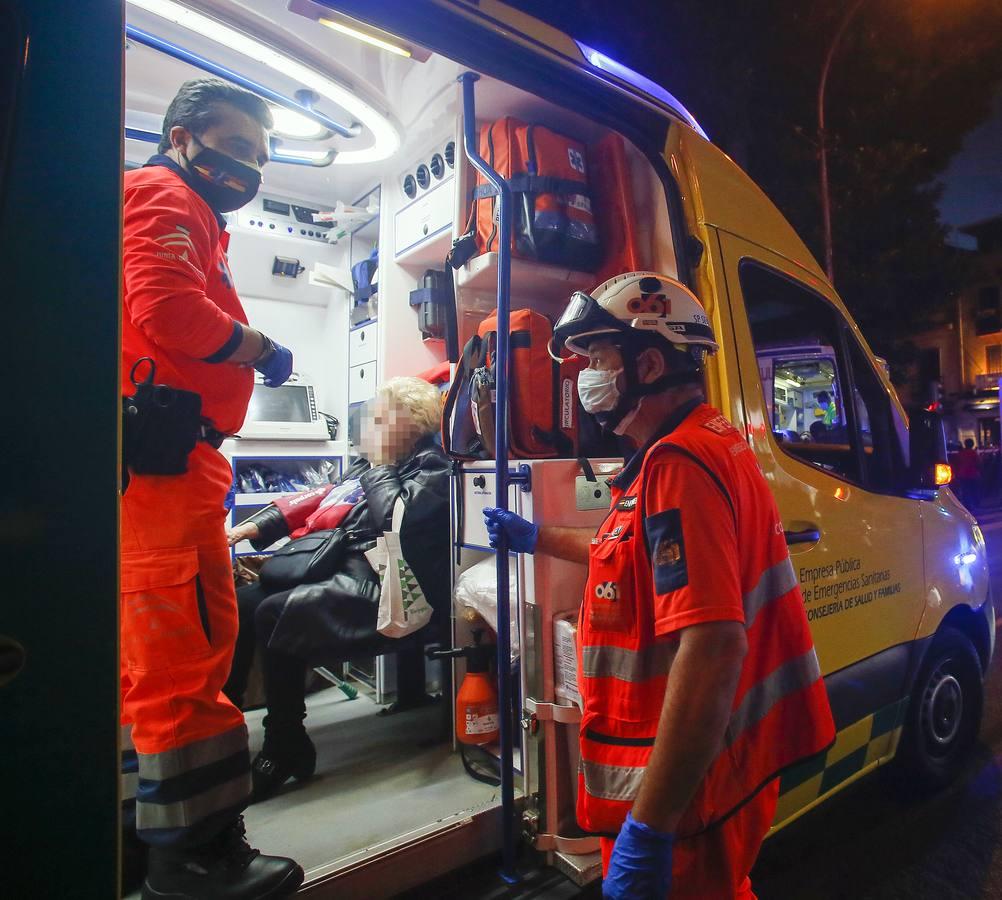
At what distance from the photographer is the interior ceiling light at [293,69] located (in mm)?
2535

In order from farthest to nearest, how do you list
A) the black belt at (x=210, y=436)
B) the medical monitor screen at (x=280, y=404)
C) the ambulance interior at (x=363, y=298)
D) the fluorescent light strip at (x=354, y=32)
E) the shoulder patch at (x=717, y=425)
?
the medical monitor screen at (x=280, y=404) → the ambulance interior at (x=363, y=298) → the fluorescent light strip at (x=354, y=32) → the black belt at (x=210, y=436) → the shoulder patch at (x=717, y=425)

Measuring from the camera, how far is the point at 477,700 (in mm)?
2588

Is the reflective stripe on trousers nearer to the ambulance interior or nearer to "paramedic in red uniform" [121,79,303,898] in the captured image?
"paramedic in red uniform" [121,79,303,898]

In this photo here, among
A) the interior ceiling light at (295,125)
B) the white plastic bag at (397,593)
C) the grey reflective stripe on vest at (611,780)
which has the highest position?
the interior ceiling light at (295,125)

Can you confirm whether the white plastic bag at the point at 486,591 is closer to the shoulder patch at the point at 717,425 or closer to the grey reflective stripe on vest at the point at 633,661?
the grey reflective stripe on vest at the point at 633,661

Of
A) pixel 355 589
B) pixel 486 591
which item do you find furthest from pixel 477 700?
pixel 355 589

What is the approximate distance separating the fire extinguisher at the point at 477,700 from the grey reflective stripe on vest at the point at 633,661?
1268mm

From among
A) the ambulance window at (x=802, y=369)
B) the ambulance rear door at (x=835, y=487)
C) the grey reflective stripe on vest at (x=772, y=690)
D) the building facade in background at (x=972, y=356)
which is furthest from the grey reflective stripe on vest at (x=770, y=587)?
the building facade in background at (x=972, y=356)

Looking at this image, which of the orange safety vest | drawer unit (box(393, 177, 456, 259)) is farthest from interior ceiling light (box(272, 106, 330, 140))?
the orange safety vest

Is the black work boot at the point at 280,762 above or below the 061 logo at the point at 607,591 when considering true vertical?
below

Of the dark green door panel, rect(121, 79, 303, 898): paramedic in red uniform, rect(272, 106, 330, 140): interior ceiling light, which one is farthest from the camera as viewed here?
rect(272, 106, 330, 140): interior ceiling light

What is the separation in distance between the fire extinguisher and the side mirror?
1.88 meters

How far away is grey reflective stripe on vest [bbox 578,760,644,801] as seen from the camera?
129 cm

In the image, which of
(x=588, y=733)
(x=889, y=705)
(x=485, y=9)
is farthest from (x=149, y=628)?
(x=889, y=705)
